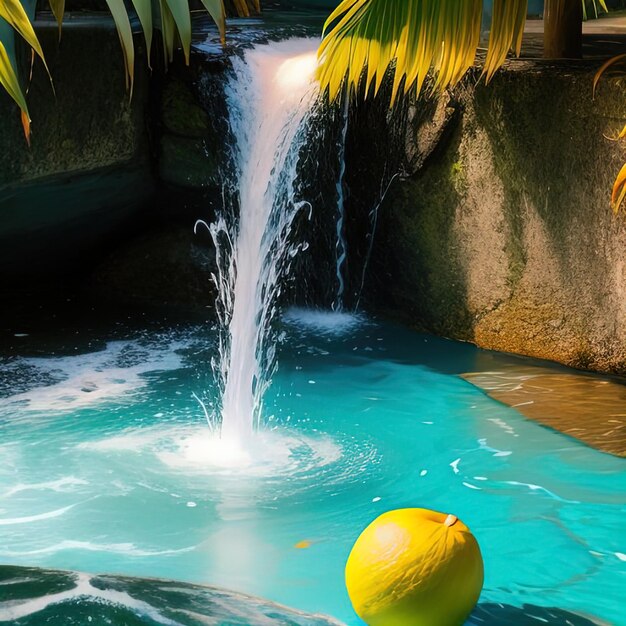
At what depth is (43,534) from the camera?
4.10m

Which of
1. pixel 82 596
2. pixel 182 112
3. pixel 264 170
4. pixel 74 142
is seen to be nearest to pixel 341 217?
pixel 264 170

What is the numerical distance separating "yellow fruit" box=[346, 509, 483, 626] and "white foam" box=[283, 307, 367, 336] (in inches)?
156

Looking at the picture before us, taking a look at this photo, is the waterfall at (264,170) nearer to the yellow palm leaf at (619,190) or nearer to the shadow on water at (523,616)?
the yellow palm leaf at (619,190)

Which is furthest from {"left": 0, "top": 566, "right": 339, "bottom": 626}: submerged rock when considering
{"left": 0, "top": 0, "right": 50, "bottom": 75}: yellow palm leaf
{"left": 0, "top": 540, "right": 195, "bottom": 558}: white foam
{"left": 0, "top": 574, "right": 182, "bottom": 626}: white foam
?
{"left": 0, "top": 0, "right": 50, "bottom": 75}: yellow palm leaf

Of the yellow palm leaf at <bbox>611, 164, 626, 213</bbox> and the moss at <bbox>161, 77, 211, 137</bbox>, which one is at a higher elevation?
the moss at <bbox>161, 77, 211, 137</bbox>

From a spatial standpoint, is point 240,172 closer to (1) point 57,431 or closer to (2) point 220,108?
(2) point 220,108

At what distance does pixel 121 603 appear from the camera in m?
2.74

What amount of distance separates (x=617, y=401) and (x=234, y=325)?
2.29 m

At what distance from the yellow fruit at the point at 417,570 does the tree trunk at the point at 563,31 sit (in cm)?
420

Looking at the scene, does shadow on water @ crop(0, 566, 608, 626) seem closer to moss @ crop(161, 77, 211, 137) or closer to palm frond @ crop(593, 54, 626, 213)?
palm frond @ crop(593, 54, 626, 213)

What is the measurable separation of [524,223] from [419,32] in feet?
5.11

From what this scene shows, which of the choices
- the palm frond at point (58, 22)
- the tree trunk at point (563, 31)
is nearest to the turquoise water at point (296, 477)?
the palm frond at point (58, 22)

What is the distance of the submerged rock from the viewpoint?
8.66 feet

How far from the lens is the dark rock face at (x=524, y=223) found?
603cm
